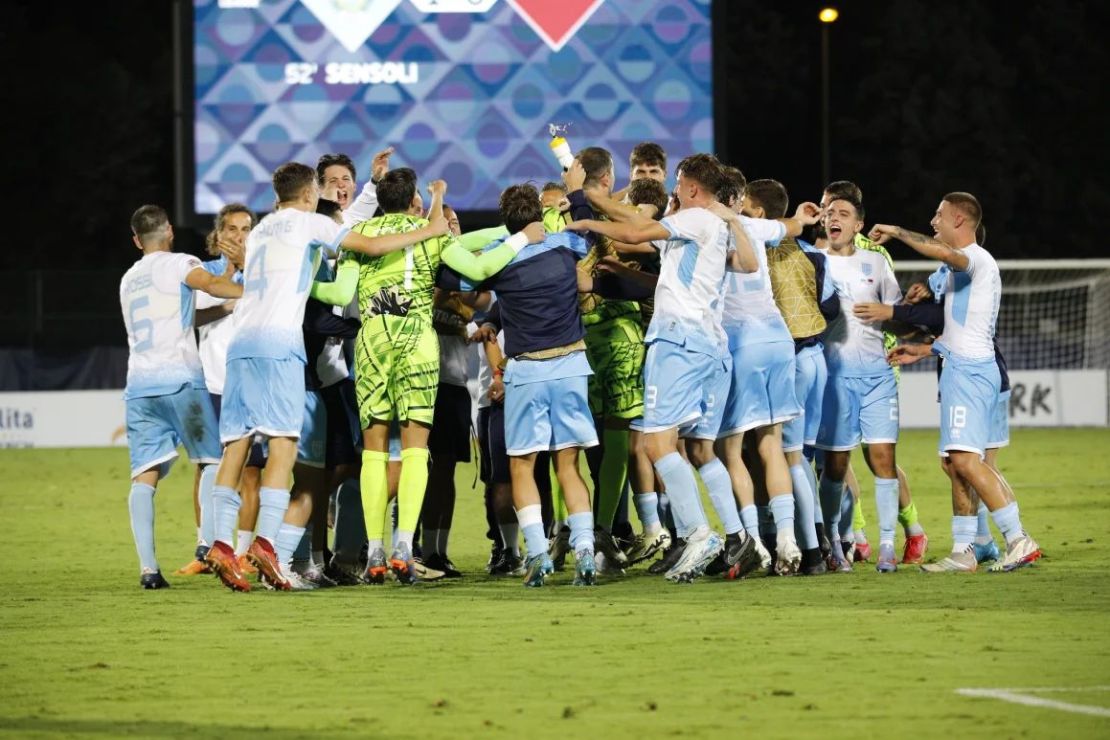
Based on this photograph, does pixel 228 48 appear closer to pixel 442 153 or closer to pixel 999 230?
pixel 442 153

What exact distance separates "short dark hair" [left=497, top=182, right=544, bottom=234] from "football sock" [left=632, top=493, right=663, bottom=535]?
202 centimetres

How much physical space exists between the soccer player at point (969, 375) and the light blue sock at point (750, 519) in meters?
1.08

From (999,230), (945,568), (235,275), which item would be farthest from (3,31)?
(945,568)

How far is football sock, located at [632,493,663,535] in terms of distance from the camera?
37.5 feet

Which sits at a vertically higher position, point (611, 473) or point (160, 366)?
point (160, 366)

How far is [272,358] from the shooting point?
1023cm

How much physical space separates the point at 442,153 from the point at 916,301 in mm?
9798

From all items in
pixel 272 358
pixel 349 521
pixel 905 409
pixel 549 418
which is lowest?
pixel 349 521

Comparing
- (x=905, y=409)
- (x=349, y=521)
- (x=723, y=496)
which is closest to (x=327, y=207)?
(x=349, y=521)

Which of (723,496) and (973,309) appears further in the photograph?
(973,309)

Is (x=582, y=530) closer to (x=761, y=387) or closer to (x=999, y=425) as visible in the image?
(x=761, y=387)

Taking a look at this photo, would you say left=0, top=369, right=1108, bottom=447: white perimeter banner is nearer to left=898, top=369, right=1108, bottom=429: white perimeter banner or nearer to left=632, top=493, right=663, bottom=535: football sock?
left=898, top=369, right=1108, bottom=429: white perimeter banner

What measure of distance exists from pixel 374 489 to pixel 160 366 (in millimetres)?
1498

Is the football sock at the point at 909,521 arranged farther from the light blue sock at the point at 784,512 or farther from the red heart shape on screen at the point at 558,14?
the red heart shape on screen at the point at 558,14
